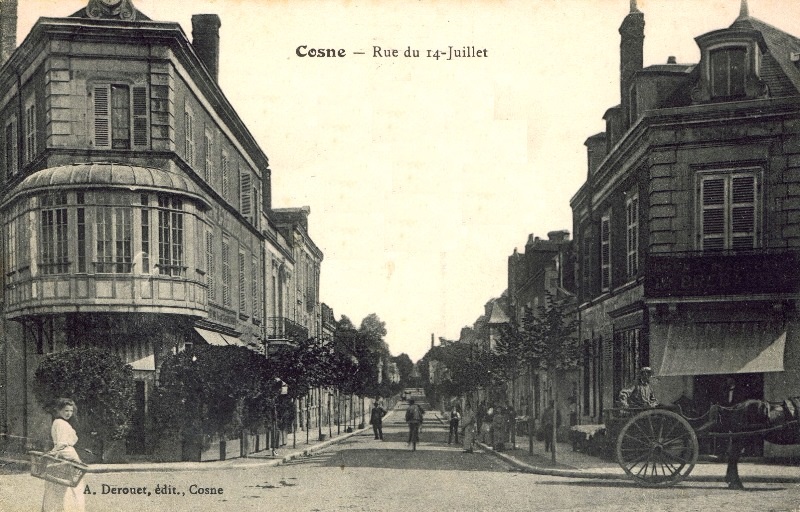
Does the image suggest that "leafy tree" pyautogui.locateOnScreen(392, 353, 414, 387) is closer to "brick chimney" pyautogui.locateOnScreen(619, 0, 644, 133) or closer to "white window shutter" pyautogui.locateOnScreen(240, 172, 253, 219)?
"white window shutter" pyautogui.locateOnScreen(240, 172, 253, 219)

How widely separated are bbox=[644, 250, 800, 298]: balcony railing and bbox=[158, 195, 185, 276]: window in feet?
35.2

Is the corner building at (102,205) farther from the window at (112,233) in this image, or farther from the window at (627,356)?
the window at (627,356)

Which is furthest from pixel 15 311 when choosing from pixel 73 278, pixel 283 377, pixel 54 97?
pixel 283 377

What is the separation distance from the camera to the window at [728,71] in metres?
19.6

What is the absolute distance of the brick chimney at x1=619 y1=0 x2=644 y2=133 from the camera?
2402 cm

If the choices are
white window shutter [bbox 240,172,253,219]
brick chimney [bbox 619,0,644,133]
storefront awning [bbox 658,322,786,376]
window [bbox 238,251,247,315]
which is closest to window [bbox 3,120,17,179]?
window [bbox 238,251,247,315]

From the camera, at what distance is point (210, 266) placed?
24.3 metres

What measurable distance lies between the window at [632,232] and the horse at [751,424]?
25.8 feet

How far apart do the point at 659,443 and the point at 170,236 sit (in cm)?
1174

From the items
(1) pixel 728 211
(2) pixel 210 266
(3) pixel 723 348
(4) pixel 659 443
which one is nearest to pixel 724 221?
(1) pixel 728 211

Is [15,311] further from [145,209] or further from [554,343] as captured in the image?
[554,343]

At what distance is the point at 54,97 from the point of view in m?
19.8

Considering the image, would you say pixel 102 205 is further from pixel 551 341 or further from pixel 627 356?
pixel 627 356

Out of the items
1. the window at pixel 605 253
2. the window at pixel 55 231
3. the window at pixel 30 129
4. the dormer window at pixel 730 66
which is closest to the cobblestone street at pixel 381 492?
Result: the window at pixel 55 231
